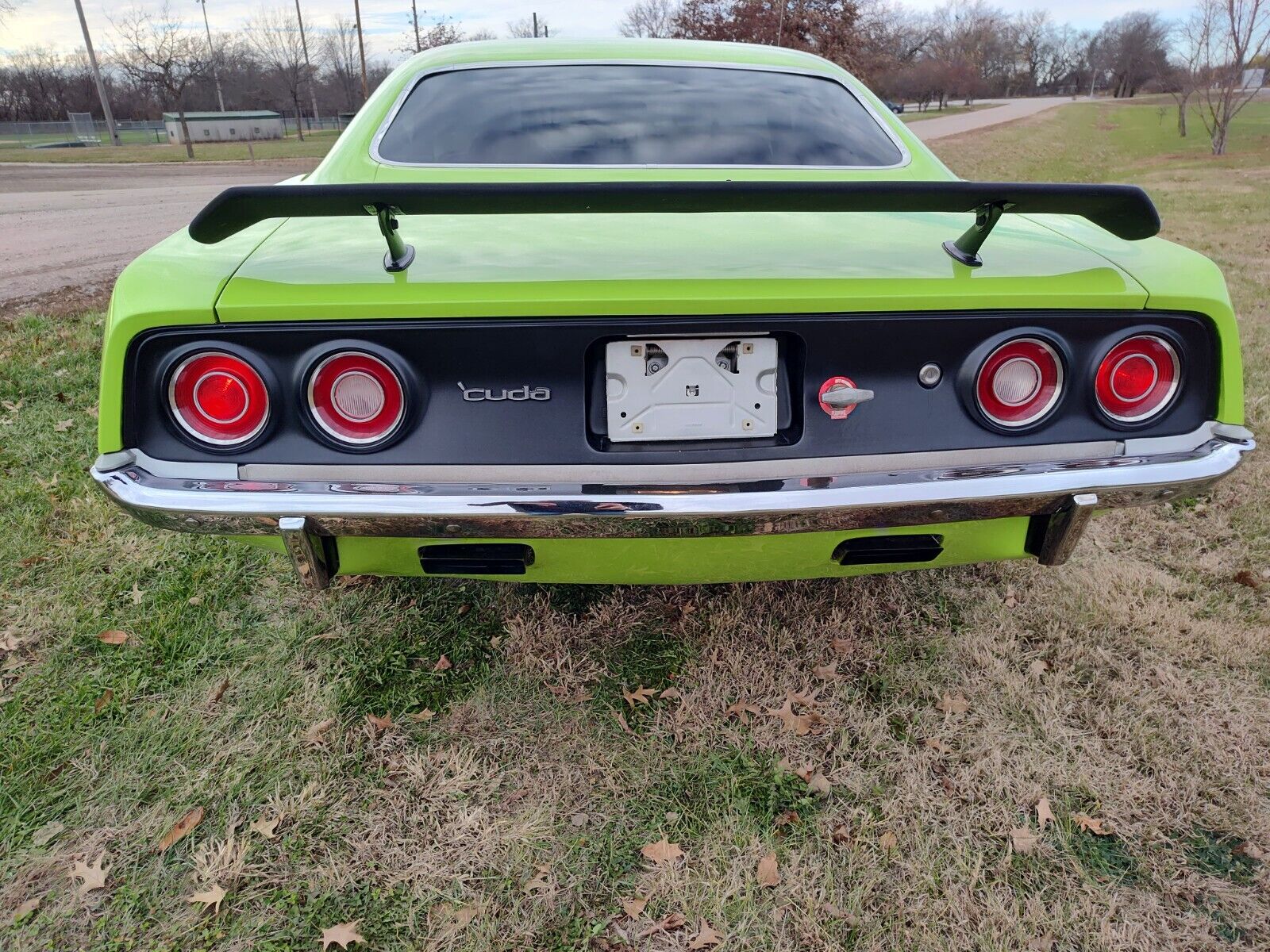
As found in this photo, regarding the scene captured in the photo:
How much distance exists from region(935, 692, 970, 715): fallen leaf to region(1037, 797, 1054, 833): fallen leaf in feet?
1.10

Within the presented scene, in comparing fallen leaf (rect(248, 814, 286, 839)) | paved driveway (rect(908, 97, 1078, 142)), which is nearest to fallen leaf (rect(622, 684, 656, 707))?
fallen leaf (rect(248, 814, 286, 839))

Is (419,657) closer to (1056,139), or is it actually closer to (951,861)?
(951,861)

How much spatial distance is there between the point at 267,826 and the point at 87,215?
43.9 ft

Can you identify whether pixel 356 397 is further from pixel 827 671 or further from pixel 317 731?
pixel 827 671

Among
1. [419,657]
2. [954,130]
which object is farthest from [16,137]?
[419,657]

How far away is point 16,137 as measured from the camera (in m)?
44.2

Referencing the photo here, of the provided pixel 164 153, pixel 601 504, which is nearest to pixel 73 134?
pixel 164 153

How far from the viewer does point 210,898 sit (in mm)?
1829

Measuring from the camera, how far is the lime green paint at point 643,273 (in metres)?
1.69

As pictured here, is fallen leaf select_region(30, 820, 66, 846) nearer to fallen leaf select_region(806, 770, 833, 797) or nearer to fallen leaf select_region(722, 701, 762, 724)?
fallen leaf select_region(722, 701, 762, 724)

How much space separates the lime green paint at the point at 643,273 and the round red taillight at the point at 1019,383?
0.39 ft

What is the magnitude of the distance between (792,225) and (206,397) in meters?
1.47

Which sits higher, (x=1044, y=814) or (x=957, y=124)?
(x=1044, y=814)

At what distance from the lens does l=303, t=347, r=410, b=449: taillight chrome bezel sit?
1741 mm
